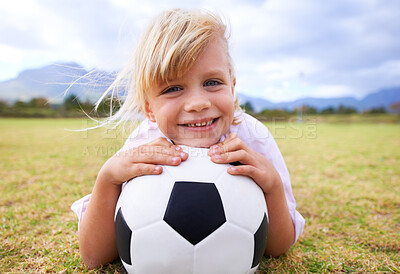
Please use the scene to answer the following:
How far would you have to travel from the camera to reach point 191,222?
4.28ft

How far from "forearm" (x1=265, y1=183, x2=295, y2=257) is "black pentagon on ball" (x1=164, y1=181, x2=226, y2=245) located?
1.57 feet

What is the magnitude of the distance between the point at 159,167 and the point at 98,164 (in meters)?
4.07

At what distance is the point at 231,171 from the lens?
1.46 metres

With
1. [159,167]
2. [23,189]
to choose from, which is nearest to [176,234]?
[159,167]

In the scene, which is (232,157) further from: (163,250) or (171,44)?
(171,44)

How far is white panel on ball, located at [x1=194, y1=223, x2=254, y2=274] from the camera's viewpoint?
4.26 feet

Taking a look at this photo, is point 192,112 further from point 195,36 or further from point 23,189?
point 23,189

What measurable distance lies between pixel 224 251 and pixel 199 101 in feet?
2.58

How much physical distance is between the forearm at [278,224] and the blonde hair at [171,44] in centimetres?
88

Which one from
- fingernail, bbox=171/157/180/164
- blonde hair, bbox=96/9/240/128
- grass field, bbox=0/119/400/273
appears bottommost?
grass field, bbox=0/119/400/273

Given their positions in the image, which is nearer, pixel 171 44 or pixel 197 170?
pixel 197 170

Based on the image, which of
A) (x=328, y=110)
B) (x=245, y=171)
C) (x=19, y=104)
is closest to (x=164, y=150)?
(x=245, y=171)

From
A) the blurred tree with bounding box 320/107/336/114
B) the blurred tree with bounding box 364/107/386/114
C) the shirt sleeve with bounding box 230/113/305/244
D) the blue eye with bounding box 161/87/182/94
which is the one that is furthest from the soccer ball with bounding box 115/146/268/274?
the blurred tree with bounding box 364/107/386/114

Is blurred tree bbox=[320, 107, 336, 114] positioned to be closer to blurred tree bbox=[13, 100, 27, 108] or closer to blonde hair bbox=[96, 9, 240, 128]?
blurred tree bbox=[13, 100, 27, 108]
